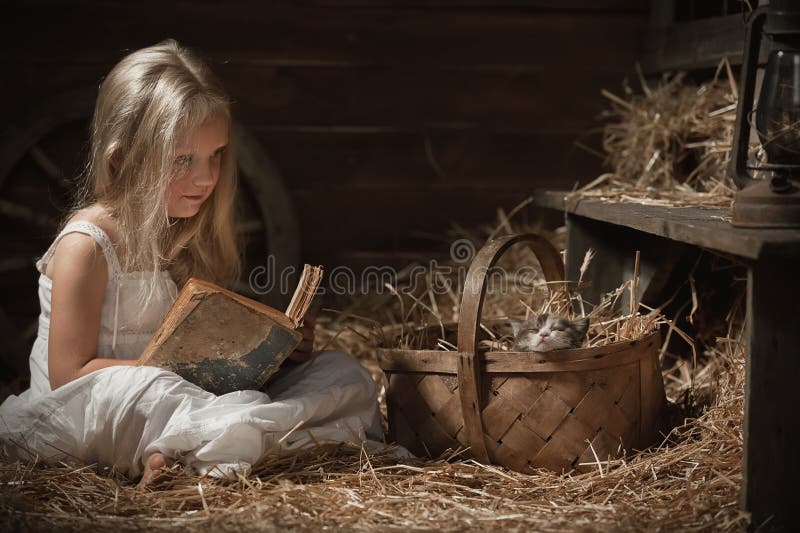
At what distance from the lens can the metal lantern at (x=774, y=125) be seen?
173cm

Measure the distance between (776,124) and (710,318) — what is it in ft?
3.47

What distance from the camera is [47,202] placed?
10.9ft

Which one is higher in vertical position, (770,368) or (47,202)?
(47,202)

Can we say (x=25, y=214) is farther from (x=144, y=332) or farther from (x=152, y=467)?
(x=152, y=467)

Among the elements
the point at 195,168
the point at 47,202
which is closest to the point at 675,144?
the point at 195,168

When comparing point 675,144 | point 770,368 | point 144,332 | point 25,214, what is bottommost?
point 144,332

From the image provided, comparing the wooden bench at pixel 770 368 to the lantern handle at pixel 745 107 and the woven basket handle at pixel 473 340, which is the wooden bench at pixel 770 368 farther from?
the woven basket handle at pixel 473 340

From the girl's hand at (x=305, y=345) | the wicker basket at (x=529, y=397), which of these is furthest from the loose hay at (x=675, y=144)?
the girl's hand at (x=305, y=345)

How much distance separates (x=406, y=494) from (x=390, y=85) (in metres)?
1.94

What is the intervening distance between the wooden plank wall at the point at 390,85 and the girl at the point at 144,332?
3.35ft

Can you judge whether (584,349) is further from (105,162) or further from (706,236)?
(105,162)

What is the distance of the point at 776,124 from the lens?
1.83m

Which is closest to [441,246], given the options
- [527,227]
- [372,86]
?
[527,227]

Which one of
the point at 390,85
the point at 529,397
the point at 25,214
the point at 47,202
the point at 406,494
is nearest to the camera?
the point at 406,494
